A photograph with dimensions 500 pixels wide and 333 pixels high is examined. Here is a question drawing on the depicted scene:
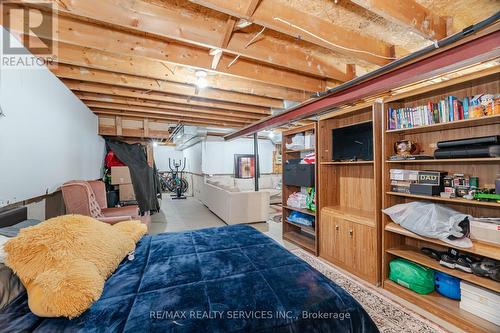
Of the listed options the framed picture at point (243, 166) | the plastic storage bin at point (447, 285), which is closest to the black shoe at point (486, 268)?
the plastic storage bin at point (447, 285)

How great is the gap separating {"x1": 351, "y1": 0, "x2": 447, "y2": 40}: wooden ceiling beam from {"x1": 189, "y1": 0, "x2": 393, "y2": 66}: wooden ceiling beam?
0.42m

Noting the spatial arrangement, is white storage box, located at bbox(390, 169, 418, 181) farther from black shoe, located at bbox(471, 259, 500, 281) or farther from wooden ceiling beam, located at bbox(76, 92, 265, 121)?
wooden ceiling beam, located at bbox(76, 92, 265, 121)

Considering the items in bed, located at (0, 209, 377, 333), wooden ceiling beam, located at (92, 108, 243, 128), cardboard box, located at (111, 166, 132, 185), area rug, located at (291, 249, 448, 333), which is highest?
wooden ceiling beam, located at (92, 108, 243, 128)

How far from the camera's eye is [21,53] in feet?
6.39

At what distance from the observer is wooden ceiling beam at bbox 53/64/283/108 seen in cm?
268

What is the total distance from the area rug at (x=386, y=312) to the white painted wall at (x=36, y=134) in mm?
3218

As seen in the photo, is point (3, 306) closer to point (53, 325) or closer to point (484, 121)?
point (53, 325)

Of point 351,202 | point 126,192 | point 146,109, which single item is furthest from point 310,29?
point 126,192

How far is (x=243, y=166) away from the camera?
8555mm

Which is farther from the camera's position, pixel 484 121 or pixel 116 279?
pixel 484 121

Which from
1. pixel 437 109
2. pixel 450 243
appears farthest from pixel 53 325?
pixel 437 109

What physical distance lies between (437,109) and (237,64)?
214 centimetres

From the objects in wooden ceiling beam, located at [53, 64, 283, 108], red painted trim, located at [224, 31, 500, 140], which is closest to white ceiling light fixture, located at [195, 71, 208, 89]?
wooden ceiling beam, located at [53, 64, 283, 108]

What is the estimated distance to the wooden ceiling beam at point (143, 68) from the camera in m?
2.32
